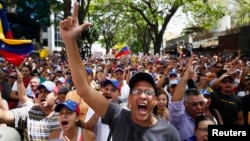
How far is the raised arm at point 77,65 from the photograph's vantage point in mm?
2844

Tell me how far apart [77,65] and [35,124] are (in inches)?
61.7

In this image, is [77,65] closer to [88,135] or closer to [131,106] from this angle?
[131,106]

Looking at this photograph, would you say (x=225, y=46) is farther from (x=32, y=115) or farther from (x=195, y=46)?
(x=32, y=115)

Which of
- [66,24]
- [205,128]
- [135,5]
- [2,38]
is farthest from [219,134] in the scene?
[135,5]

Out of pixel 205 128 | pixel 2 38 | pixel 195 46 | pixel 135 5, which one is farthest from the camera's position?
pixel 195 46

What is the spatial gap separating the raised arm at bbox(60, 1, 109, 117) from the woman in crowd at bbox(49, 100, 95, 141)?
3.33 ft

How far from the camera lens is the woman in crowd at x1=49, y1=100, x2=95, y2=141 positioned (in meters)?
3.82

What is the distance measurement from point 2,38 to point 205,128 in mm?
3449

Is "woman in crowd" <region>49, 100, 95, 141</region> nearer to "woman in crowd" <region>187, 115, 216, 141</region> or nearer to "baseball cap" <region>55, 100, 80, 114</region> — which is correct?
"baseball cap" <region>55, 100, 80, 114</region>

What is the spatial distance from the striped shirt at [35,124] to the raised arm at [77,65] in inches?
57.6

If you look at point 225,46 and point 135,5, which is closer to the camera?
point 225,46

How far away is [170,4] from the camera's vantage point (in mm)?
25938

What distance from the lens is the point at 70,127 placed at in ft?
12.5

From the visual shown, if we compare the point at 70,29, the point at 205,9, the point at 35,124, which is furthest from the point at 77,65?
→ the point at 205,9
